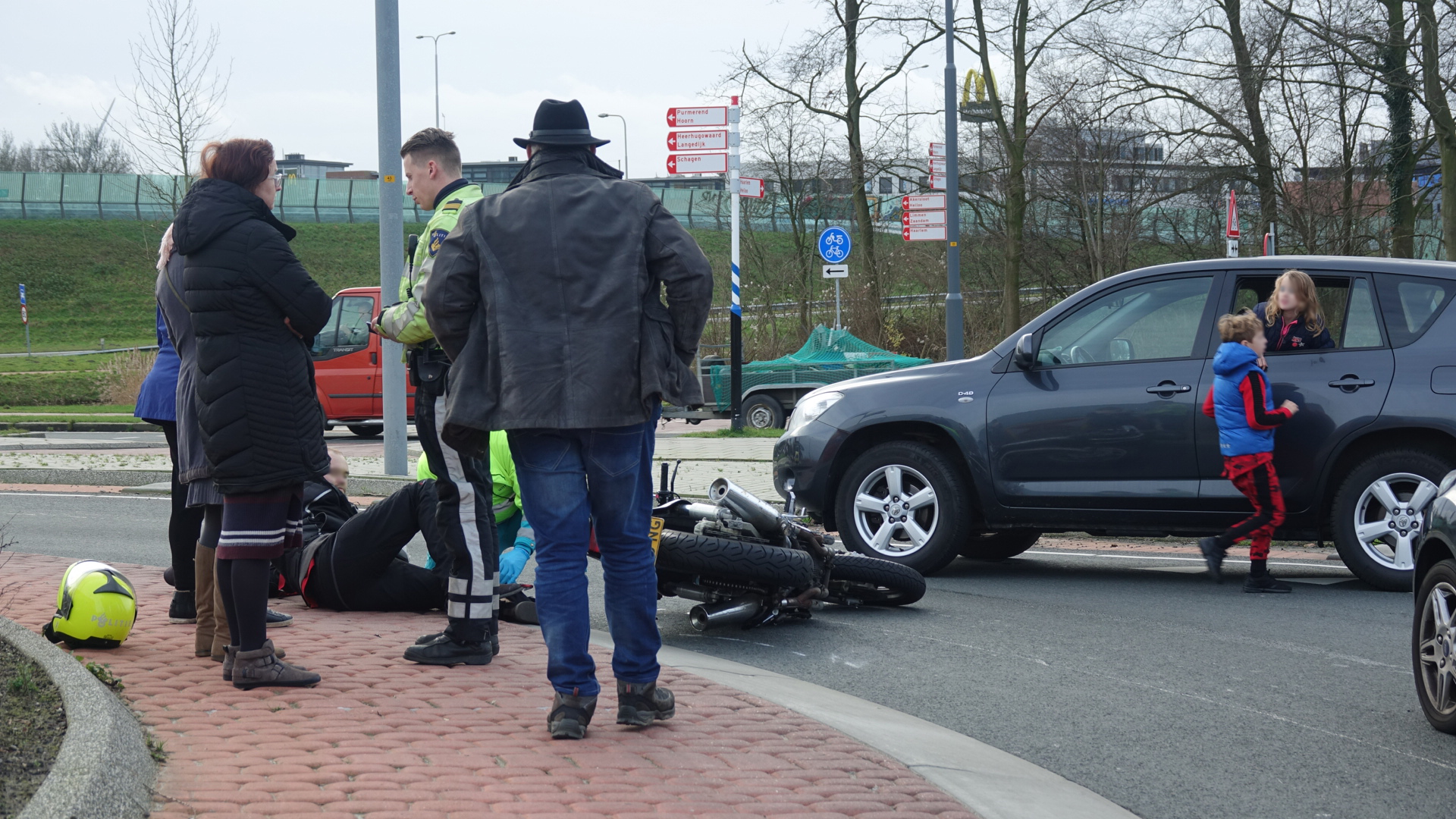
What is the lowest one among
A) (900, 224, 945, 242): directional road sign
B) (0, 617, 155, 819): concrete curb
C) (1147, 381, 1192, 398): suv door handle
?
(0, 617, 155, 819): concrete curb

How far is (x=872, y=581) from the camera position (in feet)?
22.3

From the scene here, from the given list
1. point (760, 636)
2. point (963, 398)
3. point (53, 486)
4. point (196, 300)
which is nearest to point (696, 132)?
point (53, 486)

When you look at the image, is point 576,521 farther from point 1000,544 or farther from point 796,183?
point 796,183

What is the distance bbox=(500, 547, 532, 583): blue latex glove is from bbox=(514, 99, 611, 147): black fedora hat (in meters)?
2.72

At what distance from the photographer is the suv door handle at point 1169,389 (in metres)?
7.54

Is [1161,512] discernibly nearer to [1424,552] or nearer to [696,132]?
[1424,552]

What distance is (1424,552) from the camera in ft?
15.9

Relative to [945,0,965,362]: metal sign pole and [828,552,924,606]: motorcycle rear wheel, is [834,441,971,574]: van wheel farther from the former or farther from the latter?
[945,0,965,362]: metal sign pole

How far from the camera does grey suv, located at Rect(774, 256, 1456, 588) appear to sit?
23.8 ft

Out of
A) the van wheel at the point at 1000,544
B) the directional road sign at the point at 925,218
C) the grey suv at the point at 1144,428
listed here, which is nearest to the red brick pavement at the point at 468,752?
the grey suv at the point at 1144,428

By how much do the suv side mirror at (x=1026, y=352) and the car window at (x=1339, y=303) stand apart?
3.72 ft

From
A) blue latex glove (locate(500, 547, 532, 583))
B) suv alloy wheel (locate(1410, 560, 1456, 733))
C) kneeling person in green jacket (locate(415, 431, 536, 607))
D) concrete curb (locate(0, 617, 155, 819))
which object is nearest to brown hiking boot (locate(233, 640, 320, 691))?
concrete curb (locate(0, 617, 155, 819))

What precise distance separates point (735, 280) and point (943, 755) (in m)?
15.2

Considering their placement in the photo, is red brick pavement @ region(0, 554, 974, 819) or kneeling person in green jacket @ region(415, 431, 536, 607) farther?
kneeling person in green jacket @ region(415, 431, 536, 607)
